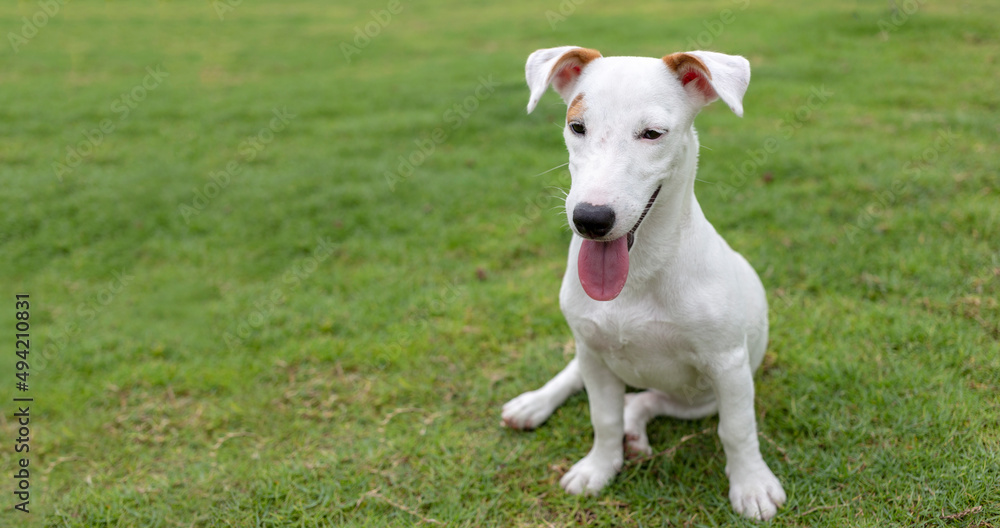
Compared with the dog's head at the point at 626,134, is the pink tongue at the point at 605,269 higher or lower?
lower

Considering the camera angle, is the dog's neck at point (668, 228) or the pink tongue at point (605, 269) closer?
the pink tongue at point (605, 269)

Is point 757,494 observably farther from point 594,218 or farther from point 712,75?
point 712,75

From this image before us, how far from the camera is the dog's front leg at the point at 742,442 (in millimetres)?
2951

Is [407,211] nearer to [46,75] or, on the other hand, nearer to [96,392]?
[96,392]

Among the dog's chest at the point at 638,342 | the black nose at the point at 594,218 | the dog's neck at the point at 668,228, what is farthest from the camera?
the dog's chest at the point at 638,342

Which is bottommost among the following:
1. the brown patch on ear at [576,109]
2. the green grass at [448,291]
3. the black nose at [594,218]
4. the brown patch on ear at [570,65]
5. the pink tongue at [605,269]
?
the green grass at [448,291]

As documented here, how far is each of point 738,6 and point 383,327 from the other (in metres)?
10.2

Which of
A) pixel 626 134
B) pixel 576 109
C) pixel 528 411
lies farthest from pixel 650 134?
pixel 528 411

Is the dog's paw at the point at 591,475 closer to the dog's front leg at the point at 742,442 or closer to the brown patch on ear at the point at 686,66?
the dog's front leg at the point at 742,442

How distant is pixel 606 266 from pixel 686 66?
2.74 ft

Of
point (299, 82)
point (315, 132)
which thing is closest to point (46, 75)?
point (299, 82)

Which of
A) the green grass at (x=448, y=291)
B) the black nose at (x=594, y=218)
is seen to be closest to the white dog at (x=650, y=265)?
the black nose at (x=594, y=218)

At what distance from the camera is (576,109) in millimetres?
2592

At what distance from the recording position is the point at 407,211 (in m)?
6.69
